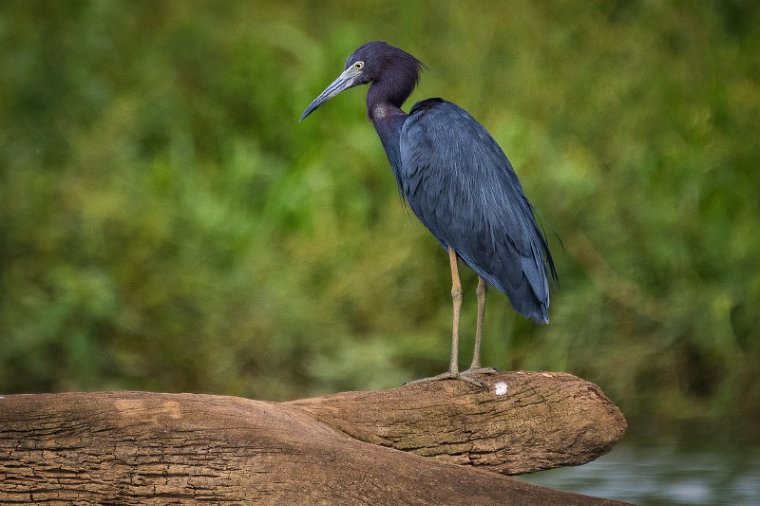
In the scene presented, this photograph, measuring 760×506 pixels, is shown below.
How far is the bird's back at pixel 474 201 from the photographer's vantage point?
4.52 m

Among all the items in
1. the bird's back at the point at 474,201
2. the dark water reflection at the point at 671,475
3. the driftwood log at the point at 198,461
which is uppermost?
the bird's back at the point at 474,201

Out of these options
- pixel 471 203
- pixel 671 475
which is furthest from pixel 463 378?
pixel 671 475

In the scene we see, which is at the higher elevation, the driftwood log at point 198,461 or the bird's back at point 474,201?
the bird's back at point 474,201

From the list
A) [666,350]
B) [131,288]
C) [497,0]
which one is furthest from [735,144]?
A: [131,288]

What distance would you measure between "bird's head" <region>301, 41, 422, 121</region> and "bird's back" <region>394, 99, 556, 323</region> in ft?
0.71

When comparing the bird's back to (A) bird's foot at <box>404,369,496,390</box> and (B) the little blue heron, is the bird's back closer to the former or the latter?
(B) the little blue heron

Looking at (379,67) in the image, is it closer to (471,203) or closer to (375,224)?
(471,203)

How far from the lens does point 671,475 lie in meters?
6.16

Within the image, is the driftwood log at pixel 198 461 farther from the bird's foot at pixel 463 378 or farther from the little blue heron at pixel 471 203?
the little blue heron at pixel 471 203

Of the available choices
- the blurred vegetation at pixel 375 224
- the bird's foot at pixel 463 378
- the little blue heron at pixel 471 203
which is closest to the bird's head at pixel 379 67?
the little blue heron at pixel 471 203

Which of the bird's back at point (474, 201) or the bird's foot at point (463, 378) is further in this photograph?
the bird's back at point (474, 201)

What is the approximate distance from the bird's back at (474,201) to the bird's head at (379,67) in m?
0.22

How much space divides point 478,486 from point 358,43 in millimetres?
6307

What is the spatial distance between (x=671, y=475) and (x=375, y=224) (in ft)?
8.04
